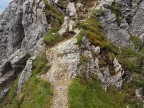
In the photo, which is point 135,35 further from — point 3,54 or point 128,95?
point 3,54

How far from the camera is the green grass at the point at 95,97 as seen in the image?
42662 millimetres

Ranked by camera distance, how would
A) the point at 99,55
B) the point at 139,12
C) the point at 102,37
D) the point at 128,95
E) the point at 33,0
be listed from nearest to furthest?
the point at 128,95
the point at 99,55
the point at 102,37
the point at 33,0
the point at 139,12

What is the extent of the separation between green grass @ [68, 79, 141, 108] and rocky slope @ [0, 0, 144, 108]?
3.57ft

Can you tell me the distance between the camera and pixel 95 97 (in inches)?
1743

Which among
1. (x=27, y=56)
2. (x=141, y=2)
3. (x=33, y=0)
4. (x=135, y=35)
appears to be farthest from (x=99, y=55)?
(x=141, y=2)

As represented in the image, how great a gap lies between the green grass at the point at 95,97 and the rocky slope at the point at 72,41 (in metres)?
1.09

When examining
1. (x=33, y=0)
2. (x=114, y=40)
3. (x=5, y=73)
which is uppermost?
(x=33, y=0)

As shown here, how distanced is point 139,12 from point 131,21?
3428 millimetres

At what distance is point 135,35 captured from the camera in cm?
7056

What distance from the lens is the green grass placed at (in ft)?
140

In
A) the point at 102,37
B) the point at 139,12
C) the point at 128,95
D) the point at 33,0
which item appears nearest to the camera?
the point at 128,95

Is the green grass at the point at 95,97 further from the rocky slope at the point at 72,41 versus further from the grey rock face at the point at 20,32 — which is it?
the grey rock face at the point at 20,32

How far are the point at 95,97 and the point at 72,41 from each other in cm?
1226

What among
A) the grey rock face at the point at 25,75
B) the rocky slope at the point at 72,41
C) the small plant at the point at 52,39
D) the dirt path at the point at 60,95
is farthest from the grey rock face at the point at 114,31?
the dirt path at the point at 60,95
